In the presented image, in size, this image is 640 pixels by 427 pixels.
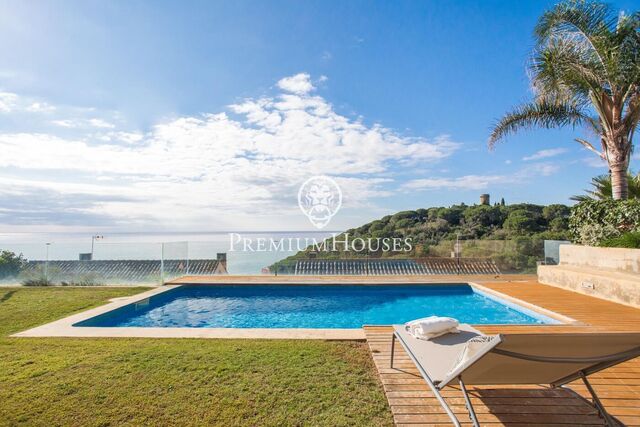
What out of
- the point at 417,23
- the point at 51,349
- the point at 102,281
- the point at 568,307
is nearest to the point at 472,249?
the point at 568,307

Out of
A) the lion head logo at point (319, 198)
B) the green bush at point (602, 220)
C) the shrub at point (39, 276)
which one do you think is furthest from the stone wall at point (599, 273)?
the shrub at point (39, 276)

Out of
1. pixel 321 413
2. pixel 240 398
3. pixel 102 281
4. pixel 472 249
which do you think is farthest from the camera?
pixel 472 249

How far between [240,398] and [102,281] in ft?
29.9

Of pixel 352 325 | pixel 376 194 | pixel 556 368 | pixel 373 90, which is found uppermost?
pixel 373 90

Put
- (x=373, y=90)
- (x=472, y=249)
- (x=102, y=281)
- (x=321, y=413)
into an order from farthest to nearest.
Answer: (x=373, y=90) < (x=472, y=249) < (x=102, y=281) < (x=321, y=413)

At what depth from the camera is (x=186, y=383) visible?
3082mm

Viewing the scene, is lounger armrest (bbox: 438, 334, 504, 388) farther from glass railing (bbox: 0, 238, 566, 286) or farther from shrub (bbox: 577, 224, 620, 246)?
glass railing (bbox: 0, 238, 566, 286)

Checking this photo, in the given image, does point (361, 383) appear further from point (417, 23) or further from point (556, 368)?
point (417, 23)

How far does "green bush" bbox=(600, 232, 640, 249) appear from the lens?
6.66 m

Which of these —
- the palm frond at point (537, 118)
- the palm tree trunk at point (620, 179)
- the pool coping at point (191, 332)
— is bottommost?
the pool coping at point (191, 332)

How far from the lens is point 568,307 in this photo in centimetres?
601

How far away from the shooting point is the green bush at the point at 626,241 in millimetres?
6660

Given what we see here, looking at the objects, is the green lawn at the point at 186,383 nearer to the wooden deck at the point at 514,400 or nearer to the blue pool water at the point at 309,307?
the wooden deck at the point at 514,400

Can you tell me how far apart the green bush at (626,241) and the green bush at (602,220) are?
0.40 m
